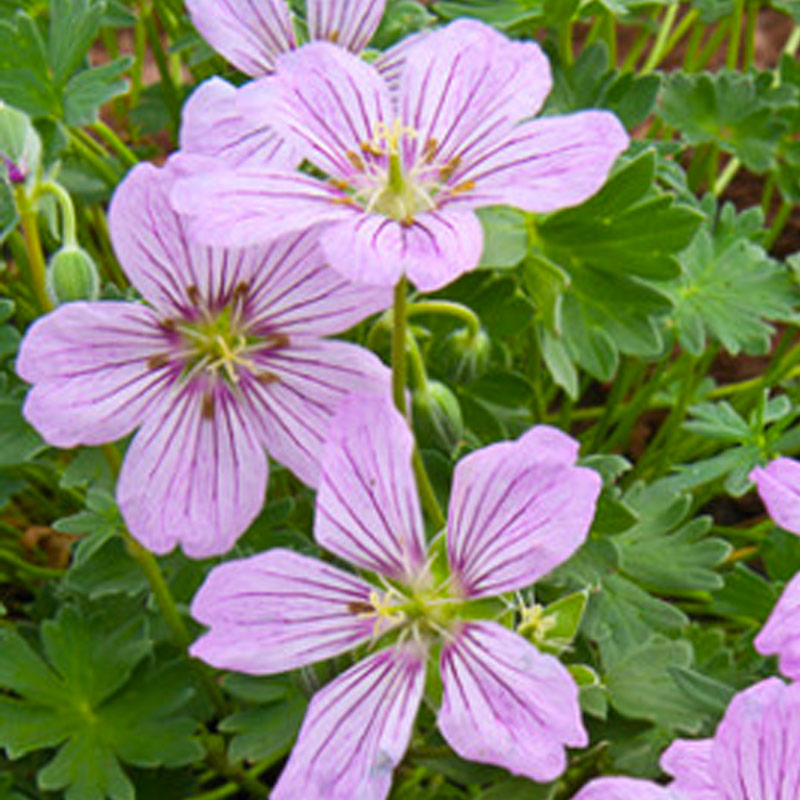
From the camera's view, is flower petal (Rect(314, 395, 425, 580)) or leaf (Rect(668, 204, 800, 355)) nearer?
flower petal (Rect(314, 395, 425, 580))

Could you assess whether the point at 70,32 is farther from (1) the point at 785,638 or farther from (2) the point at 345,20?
(1) the point at 785,638

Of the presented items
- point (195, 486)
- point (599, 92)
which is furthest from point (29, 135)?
point (599, 92)

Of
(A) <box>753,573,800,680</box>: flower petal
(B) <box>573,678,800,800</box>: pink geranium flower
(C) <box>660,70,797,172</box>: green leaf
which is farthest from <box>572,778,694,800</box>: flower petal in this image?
(C) <box>660,70,797,172</box>: green leaf

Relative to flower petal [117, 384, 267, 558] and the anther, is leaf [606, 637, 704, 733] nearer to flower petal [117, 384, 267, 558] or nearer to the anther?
flower petal [117, 384, 267, 558]

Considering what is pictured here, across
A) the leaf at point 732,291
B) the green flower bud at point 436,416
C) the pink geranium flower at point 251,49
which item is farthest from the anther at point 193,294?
the leaf at point 732,291

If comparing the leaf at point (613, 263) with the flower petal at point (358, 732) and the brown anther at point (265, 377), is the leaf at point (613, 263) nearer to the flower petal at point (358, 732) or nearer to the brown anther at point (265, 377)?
the brown anther at point (265, 377)

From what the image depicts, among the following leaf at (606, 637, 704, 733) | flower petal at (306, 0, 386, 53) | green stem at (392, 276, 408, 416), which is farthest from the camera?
flower petal at (306, 0, 386, 53)

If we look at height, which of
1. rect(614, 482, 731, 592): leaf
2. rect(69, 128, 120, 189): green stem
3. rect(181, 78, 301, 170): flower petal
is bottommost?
rect(614, 482, 731, 592): leaf
